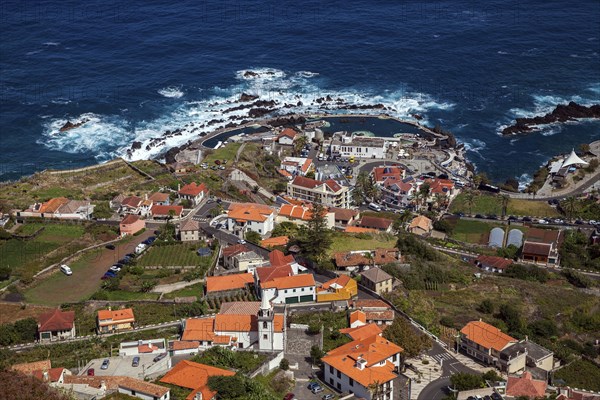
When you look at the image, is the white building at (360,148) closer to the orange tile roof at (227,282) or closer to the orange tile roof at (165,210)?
the orange tile roof at (165,210)

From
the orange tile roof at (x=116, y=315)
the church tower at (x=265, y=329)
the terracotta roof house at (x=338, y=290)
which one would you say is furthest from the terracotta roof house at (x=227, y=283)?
the church tower at (x=265, y=329)

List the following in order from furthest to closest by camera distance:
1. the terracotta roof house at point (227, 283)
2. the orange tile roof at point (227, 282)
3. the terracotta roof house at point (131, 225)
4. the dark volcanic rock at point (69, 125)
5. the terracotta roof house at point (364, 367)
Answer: the dark volcanic rock at point (69, 125), the terracotta roof house at point (131, 225), the orange tile roof at point (227, 282), the terracotta roof house at point (227, 283), the terracotta roof house at point (364, 367)

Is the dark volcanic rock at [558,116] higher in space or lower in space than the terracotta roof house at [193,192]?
higher

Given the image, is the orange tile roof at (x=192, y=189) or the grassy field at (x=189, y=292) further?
the orange tile roof at (x=192, y=189)

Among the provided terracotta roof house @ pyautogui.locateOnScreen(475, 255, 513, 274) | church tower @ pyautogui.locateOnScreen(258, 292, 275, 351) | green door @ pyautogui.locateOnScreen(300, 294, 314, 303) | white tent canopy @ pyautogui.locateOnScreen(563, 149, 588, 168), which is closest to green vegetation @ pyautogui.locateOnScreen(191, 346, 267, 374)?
church tower @ pyautogui.locateOnScreen(258, 292, 275, 351)

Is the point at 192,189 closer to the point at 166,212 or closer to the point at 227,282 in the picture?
the point at 166,212

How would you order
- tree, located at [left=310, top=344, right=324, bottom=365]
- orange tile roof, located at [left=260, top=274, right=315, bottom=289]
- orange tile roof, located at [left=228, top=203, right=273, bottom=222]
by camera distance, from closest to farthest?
1. tree, located at [left=310, top=344, right=324, bottom=365]
2. orange tile roof, located at [left=260, top=274, right=315, bottom=289]
3. orange tile roof, located at [left=228, top=203, right=273, bottom=222]

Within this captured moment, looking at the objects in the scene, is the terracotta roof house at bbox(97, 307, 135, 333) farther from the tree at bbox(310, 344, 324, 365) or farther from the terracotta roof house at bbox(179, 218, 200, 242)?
the terracotta roof house at bbox(179, 218, 200, 242)

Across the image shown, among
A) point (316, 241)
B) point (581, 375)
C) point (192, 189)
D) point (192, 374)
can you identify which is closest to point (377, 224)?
point (316, 241)
